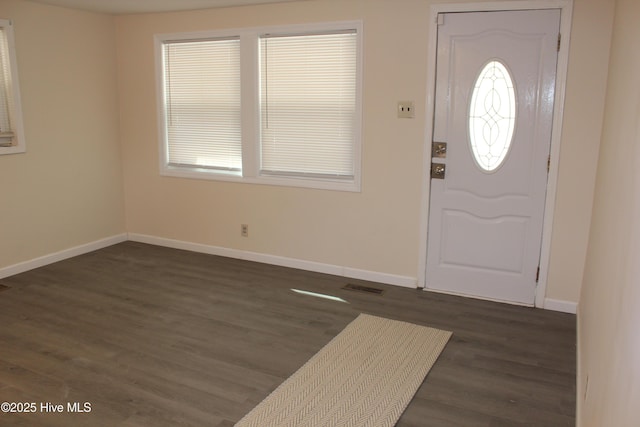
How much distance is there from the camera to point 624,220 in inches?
72.4

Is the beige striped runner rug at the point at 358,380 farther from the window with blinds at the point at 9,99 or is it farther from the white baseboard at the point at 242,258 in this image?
the window with blinds at the point at 9,99

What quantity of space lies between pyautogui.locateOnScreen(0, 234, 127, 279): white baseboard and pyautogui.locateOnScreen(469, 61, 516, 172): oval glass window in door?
379 centimetres

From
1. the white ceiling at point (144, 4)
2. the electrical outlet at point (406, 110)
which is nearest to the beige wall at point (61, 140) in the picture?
the white ceiling at point (144, 4)

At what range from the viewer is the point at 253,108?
4887mm

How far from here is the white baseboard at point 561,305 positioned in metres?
3.94

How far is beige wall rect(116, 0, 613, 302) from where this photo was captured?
3738 millimetres

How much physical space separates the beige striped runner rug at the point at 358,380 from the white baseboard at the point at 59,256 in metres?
3.01

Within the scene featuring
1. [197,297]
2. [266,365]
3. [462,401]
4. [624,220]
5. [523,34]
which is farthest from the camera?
[197,297]

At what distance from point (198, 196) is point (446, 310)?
271cm

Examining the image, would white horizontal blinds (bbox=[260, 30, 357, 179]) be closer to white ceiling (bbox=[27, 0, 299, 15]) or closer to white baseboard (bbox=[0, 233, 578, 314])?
white ceiling (bbox=[27, 0, 299, 15])

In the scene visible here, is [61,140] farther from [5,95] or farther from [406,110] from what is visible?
[406,110]

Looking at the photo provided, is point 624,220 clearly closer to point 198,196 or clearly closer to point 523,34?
point 523,34

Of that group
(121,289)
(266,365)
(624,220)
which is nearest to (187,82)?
(121,289)

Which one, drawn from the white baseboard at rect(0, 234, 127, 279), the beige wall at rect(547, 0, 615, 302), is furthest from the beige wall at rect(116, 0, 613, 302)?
the white baseboard at rect(0, 234, 127, 279)
